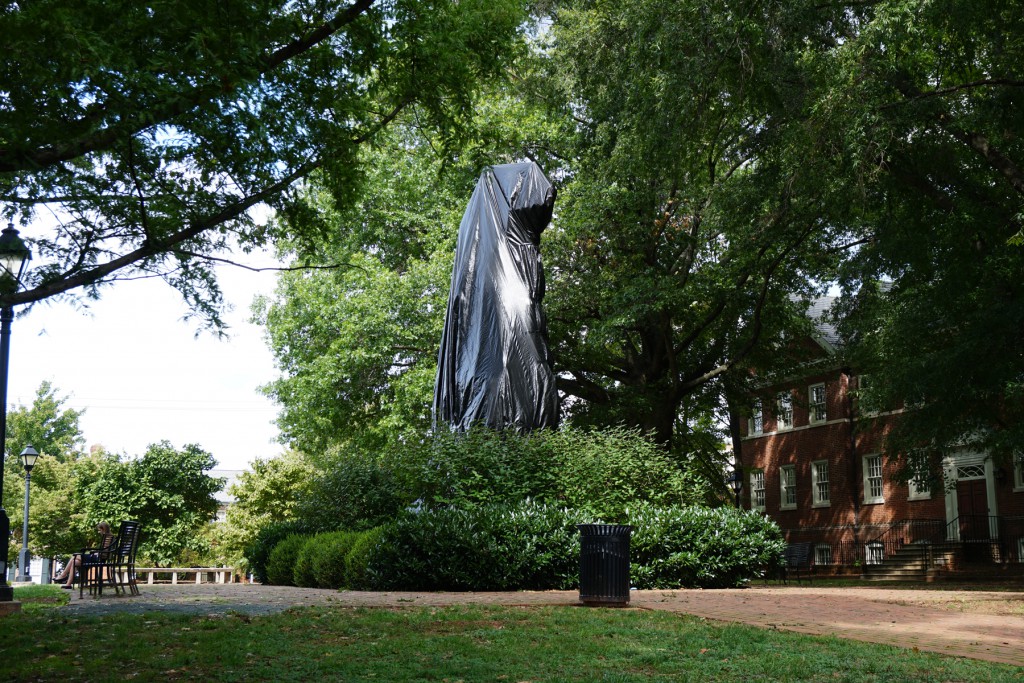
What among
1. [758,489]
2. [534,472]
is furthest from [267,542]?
[758,489]

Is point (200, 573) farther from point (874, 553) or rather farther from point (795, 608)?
point (795, 608)

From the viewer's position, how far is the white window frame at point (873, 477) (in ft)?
112

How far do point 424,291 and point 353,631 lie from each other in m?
18.6

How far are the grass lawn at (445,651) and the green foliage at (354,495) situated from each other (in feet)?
22.8

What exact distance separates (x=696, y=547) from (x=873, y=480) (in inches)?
912

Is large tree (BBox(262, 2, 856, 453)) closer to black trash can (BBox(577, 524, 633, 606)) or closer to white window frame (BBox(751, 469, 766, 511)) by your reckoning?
black trash can (BBox(577, 524, 633, 606))

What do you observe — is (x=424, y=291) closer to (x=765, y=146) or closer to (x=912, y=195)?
(x=765, y=146)

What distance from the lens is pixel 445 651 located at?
272 inches

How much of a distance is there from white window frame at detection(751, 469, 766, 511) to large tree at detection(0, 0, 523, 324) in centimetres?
3330

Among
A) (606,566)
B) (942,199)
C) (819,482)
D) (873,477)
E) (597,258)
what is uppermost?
(597,258)

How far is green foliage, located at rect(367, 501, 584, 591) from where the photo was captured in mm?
12984

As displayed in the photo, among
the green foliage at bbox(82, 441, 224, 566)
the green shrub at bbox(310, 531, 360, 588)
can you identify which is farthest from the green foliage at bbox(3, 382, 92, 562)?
the green shrub at bbox(310, 531, 360, 588)

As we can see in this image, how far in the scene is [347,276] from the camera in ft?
89.3

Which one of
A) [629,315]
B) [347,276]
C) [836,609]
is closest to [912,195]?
[629,315]
